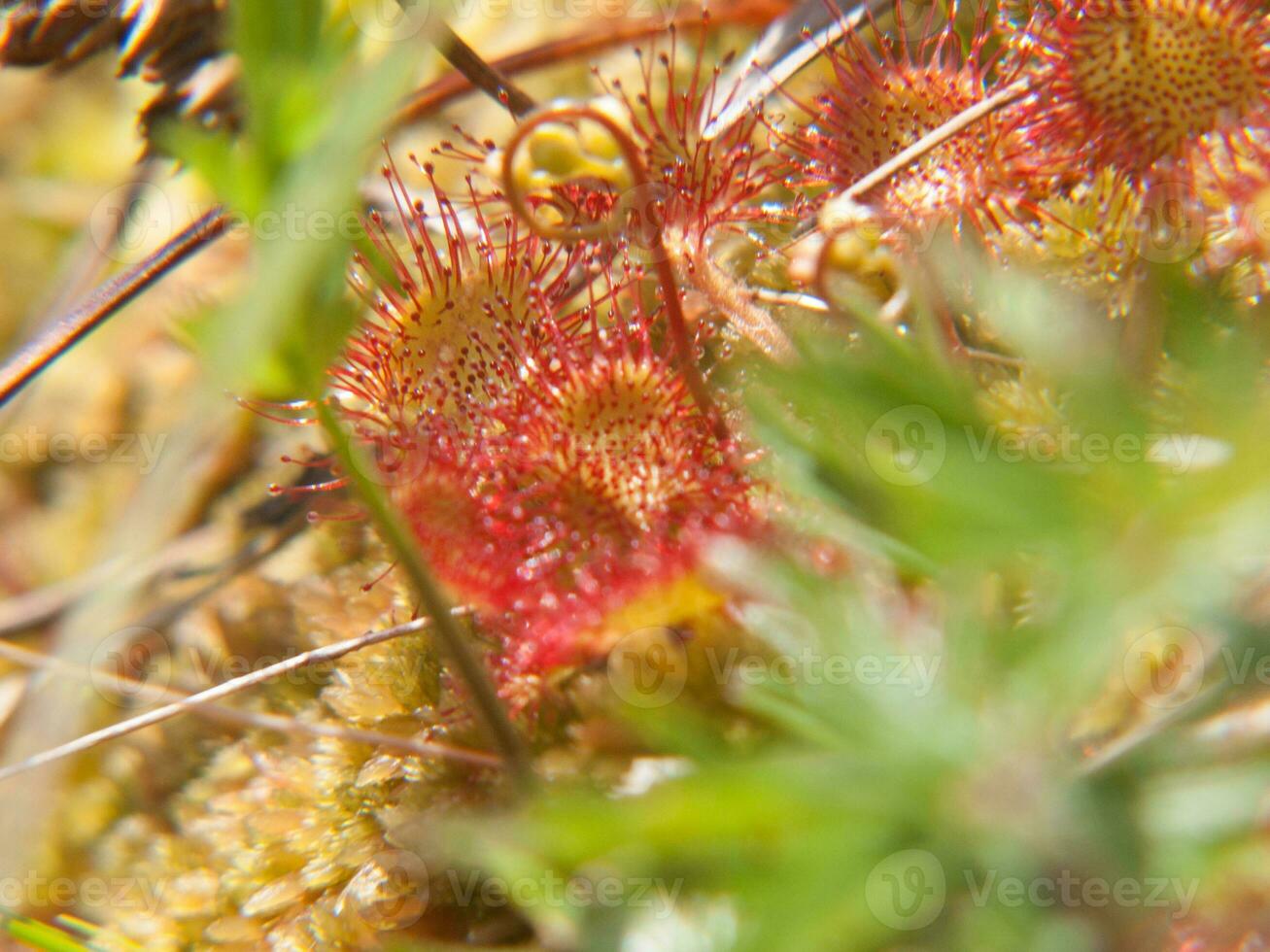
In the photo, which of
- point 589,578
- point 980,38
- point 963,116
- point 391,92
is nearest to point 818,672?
point 391,92

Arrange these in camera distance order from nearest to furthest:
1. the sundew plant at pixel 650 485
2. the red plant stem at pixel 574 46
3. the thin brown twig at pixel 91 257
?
the sundew plant at pixel 650 485, the red plant stem at pixel 574 46, the thin brown twig at pixel 91 257

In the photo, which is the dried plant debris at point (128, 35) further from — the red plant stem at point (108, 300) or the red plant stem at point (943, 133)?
the red plant stem at point (943, 133)

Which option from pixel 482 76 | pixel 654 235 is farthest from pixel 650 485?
pixel 482 76

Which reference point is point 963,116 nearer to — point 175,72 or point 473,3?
point 175,72

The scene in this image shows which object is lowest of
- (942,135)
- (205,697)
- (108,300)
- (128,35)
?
(205,697)

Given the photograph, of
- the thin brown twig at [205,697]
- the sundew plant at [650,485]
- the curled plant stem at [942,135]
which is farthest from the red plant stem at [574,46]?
the thin brown twig at [205,697]

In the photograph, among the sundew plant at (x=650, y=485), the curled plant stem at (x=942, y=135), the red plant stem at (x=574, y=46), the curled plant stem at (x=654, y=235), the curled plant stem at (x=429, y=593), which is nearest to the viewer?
the sundew plant at (x=650, y=485)

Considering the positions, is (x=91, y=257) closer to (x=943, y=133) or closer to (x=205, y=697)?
(x=205, y=697)

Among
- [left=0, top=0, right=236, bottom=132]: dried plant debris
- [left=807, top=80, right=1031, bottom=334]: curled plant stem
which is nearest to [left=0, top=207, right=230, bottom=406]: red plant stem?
[left=0, top=0, right=236, bottom=132]: dried plant debris
